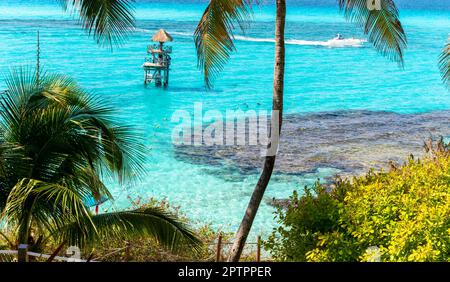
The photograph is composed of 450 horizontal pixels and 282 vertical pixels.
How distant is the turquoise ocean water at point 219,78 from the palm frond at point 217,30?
8.25 metres

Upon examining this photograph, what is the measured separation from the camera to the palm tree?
6.11 metres

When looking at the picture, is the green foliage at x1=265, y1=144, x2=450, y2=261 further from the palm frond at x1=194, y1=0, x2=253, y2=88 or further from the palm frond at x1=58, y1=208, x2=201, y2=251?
the palm frond at x1=194, y1=0, x2=253, y2=88

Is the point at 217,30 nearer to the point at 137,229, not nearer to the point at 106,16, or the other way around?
the point at 106,16

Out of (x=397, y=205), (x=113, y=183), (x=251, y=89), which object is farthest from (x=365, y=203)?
(x=251, y=89)

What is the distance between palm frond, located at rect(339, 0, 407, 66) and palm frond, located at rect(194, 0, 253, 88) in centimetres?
107

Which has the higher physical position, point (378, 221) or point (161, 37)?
point (161, 37)

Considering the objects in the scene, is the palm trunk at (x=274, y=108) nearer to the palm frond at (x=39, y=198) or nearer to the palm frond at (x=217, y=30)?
the palm frond at (x=217, y=30)

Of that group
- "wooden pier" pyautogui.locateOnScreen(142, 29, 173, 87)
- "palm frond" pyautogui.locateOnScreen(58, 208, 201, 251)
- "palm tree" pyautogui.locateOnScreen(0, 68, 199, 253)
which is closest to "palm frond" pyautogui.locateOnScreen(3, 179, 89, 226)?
"palm tree" pyautogui.locateOnScreen(0, 68, 199, 253)

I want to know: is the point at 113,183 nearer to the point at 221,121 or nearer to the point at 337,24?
the point at 221,121

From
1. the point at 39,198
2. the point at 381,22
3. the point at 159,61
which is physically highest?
the point at 159,61

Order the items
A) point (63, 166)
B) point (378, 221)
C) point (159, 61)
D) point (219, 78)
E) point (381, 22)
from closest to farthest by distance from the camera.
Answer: point (378, 221) → point (63, 166) → point (381, 22) → point (159, 61) → point (219, 78)

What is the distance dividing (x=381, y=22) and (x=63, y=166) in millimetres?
3546

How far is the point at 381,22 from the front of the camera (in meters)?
7.23

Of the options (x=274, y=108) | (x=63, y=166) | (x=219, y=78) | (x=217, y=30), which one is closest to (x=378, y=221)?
(x=274, y=108)
